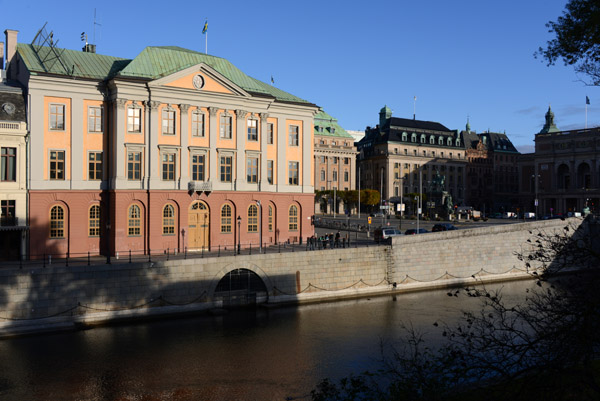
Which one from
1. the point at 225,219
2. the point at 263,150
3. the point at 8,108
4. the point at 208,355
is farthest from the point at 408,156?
the point at 208,355

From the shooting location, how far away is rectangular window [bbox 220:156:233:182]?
4891cm

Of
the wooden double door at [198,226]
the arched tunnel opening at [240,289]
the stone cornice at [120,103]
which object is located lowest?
the arched tunnel opening at [240,289]

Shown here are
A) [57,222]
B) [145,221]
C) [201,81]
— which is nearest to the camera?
[57,222]

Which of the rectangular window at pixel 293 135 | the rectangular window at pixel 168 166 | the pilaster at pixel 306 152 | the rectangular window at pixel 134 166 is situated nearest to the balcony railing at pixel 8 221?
the rectangular window at pixel 134 166

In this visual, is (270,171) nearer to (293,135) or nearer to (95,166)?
(293,135)

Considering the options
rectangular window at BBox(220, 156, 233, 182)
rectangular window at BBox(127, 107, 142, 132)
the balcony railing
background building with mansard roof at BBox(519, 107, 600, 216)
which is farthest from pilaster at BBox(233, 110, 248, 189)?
background building with mansard roof at BBox(519, 107, 600, 216)

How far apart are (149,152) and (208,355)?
70.3 ft

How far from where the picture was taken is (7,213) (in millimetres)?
39938

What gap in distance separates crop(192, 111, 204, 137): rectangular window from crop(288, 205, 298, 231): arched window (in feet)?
39.7

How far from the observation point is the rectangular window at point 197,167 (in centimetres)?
4722

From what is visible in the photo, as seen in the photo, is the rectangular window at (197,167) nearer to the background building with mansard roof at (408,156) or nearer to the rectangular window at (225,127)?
the rectangular window at (225,127)

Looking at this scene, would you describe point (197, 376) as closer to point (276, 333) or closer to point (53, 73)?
point (276, 333)

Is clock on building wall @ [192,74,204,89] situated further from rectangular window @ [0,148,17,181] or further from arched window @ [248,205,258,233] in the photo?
rectangular window @ [0,148,17,181]

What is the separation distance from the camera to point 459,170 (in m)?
146
